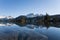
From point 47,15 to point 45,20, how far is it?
6.24 ft

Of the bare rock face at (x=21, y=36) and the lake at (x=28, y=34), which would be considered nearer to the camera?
the bare rock face at (x=21, y=36)

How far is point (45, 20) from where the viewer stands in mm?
40469

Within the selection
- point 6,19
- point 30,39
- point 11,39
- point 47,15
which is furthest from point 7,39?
point 6,19

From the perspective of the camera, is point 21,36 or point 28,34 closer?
point 21,36

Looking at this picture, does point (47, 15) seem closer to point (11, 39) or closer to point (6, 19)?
point (11, 39)

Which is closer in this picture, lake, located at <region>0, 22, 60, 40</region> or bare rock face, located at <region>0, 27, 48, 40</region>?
bare rock face, located at <region>0, 27, 48, 40</region>

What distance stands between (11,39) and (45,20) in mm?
32811

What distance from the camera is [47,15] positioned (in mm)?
40094

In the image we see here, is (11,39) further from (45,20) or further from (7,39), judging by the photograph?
(45,20)

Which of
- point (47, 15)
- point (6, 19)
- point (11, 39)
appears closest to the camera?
point (11, 39)

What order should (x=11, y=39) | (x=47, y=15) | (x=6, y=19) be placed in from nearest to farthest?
1. (x=11, y=39)
2. (x=47, y=15)
3. (x=6, y=19)

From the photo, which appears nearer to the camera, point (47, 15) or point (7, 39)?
point (7, 39)

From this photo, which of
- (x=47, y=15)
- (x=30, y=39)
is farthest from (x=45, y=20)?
(x=30, y=39)

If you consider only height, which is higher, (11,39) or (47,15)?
(47,15)
